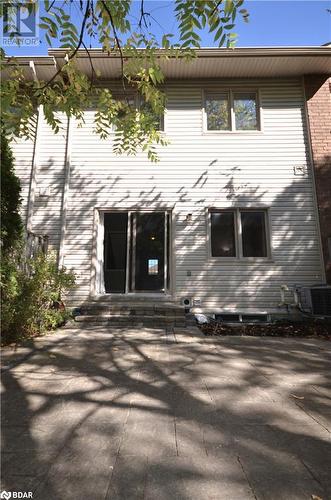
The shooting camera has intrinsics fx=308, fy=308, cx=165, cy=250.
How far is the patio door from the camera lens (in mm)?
8461

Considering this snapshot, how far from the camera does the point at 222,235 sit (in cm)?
843

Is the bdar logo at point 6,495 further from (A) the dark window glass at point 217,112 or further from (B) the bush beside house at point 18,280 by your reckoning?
(A) the dark window glass at point 217,112

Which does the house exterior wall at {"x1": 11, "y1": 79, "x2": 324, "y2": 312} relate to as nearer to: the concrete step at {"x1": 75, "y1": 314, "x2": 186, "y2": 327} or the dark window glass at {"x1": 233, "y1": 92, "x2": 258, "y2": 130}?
the dark window glass at {"x1": 233, "y1": 92, "x2": 258, "y2": 130}

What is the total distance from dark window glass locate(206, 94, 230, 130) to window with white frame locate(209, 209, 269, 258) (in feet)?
8.42

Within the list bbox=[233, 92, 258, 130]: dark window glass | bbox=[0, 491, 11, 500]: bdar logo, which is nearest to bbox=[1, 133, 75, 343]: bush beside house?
bbox=[0, 491, 11, 500]: bdar logo

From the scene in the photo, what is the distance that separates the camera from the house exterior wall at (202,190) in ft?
26.6

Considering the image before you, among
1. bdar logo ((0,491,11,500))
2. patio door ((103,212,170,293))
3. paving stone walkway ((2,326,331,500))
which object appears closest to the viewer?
bdar logo ((0,491,11,500))

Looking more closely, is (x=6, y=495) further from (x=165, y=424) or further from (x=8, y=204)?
(x=8, y=204)

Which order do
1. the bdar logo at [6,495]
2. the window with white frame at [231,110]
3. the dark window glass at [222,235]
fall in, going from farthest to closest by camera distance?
1. the window with white frame at [231,110]
2. the dark window glass at [222,235]
3. the bdar logo at [6,495]

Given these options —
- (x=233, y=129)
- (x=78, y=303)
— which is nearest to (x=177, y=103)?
(x=233, y=129)

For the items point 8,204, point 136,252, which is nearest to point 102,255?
point 136,252

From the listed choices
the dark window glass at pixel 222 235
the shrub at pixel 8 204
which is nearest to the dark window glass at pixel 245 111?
the dark window glass at pixel 222 235

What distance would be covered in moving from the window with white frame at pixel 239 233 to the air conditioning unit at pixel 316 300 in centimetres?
139

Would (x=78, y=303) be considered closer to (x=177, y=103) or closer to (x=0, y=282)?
(x=0, y=282)
